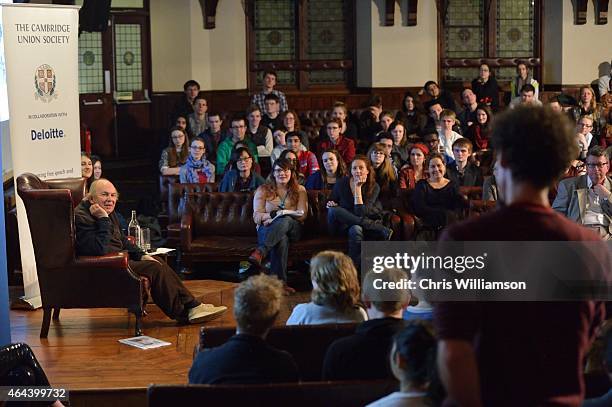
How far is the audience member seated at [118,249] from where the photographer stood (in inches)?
256

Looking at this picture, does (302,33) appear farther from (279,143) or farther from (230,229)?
(230,229)

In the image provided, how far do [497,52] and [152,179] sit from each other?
5.06m

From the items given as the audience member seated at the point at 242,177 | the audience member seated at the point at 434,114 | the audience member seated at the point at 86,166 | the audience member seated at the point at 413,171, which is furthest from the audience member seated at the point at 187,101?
the audience member seated at the point at 413,171

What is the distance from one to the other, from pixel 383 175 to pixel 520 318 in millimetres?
6344

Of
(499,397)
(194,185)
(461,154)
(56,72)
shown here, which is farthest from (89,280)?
(499,397)

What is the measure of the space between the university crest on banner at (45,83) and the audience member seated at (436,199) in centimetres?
277

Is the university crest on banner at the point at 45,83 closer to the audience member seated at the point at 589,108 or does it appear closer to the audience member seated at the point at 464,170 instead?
the audience member seated at the point at 464,170

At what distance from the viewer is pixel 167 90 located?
13.8 meters

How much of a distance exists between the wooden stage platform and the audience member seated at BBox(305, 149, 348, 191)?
146 centimetres

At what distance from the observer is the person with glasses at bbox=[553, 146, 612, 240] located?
7570 millimetres

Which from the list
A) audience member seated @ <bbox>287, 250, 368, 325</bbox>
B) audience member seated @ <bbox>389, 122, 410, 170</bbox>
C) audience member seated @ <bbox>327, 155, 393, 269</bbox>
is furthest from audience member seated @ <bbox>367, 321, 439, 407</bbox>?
audience member seated @ <bbox>389, 122, 410, 170</bbox>

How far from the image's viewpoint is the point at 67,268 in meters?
6.43

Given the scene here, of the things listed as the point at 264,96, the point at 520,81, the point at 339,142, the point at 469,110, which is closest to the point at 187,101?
the point at 264,96

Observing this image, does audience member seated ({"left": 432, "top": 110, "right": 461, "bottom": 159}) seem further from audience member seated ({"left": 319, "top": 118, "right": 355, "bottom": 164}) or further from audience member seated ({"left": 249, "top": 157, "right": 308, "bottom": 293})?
audience member seated ({"left": 249, "top": 157, "right": 308, "bottom": 293})
